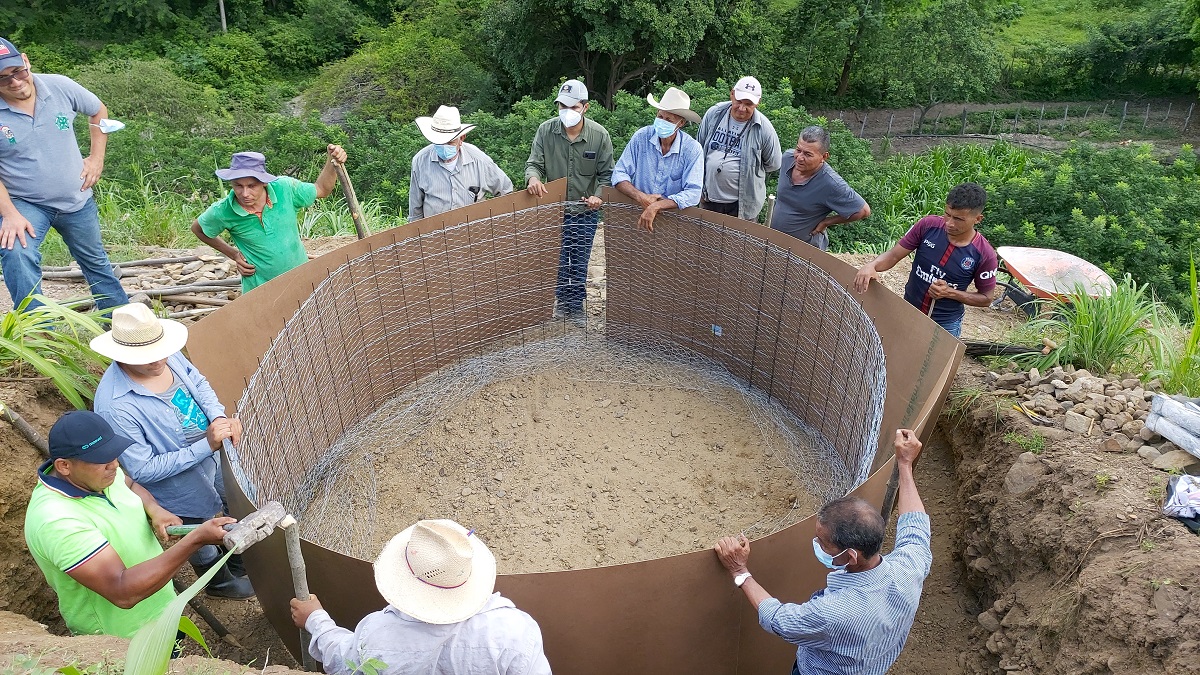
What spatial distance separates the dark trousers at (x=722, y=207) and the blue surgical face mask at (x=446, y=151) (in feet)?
5.24

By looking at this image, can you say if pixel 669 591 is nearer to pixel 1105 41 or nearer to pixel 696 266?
pixel 696 266

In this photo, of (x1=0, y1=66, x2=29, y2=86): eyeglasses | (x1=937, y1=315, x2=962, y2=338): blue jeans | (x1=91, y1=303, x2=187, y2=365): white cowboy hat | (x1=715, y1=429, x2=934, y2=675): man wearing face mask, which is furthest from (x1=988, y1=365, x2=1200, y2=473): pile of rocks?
(x1=0, y1=66, x2=29, y2=86): eyeglasses

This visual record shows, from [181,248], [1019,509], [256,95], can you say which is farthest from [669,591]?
[256,95]

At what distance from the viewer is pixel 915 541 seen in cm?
242

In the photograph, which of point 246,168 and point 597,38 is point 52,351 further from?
point 597,38

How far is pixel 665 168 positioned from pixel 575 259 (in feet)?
3.03

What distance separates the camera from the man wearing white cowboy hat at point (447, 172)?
15.4 ft

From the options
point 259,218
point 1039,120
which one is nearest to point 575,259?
point 259,218

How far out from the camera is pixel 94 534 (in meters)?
2.31

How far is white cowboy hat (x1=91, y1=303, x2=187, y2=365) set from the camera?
9.37ft

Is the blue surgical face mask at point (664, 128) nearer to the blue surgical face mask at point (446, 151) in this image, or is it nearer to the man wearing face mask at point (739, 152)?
the man wearing face mask at point (739, 152)

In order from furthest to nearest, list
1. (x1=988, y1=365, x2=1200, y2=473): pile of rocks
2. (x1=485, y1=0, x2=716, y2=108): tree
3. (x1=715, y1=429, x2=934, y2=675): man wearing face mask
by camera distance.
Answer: (x1=485, y1=0, x2=716, y2=108): tree
(x1=988, y1=365, x2=1200, y2=473): pile of rocks
(x1=715, y1=429, x2=934, y2=675): man wearing face mask

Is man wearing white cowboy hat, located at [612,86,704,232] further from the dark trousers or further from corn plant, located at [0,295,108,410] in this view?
corn plant, located at [0,295,108,410]

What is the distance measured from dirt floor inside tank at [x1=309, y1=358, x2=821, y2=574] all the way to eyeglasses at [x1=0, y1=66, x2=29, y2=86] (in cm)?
234
